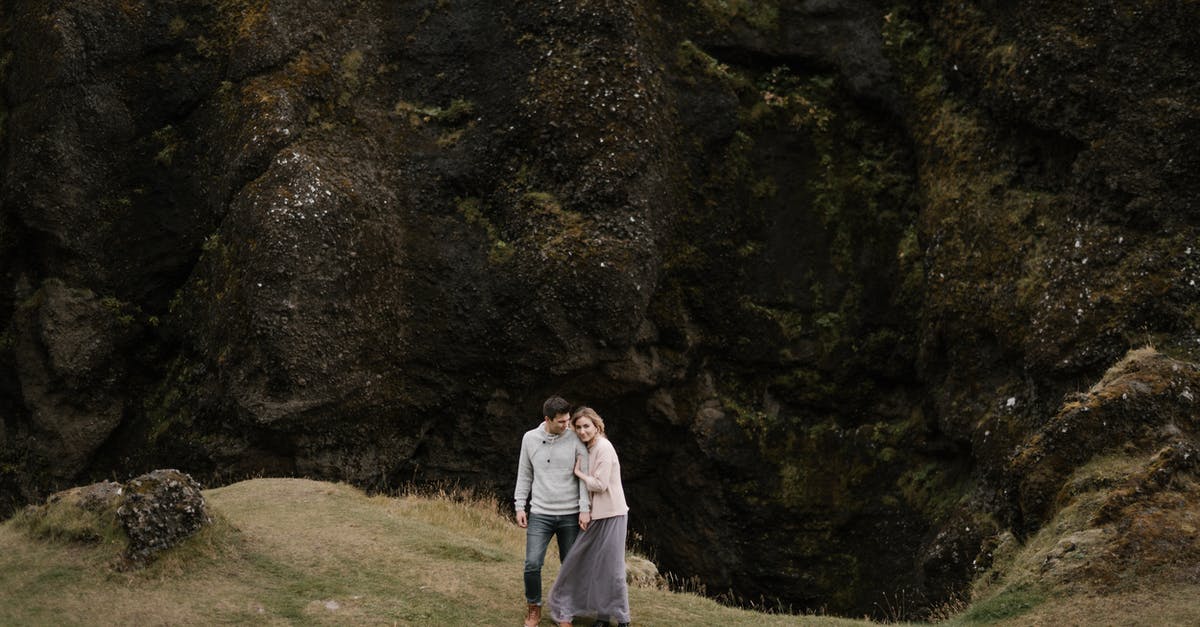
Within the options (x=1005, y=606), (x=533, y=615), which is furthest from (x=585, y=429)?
(x=1005, y=606)

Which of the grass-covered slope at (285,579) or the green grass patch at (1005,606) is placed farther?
the green grass patch at (1005,606)

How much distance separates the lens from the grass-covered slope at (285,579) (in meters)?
12.3

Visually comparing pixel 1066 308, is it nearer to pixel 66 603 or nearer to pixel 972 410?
pixel 972 410

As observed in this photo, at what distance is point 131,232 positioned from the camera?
74.0 feet

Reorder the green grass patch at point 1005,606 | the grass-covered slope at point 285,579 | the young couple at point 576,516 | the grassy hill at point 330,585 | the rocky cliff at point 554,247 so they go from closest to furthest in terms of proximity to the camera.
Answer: the young couple at point 576,516 → the grassy hill at point 330,585 → the grass-covered slope at point 285,579 → the green grass patch at point 1005,606 → the rocky cliff at point 554,247

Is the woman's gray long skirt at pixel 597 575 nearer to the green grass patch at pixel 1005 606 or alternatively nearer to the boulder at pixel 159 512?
the green grass patch at pixel 1005 606

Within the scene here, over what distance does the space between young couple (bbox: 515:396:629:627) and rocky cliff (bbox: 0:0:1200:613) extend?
9.07m

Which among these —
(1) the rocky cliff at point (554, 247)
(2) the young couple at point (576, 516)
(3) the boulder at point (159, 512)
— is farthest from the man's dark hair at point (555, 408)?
(1) the rocky cliff at point (554, 247)

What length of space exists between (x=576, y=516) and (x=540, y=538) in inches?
18.5

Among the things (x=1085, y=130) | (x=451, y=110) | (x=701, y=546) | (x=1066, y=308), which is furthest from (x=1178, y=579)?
(x=451, y=110)

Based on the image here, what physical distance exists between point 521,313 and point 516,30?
19.9 feet

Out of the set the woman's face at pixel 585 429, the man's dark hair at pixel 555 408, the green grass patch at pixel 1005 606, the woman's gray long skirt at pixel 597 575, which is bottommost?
the green grass patch at pixel 1005 606

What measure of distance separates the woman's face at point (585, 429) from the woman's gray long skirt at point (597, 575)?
0.93 m

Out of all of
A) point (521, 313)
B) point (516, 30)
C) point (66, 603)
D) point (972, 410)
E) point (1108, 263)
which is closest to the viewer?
point (66, 603)
